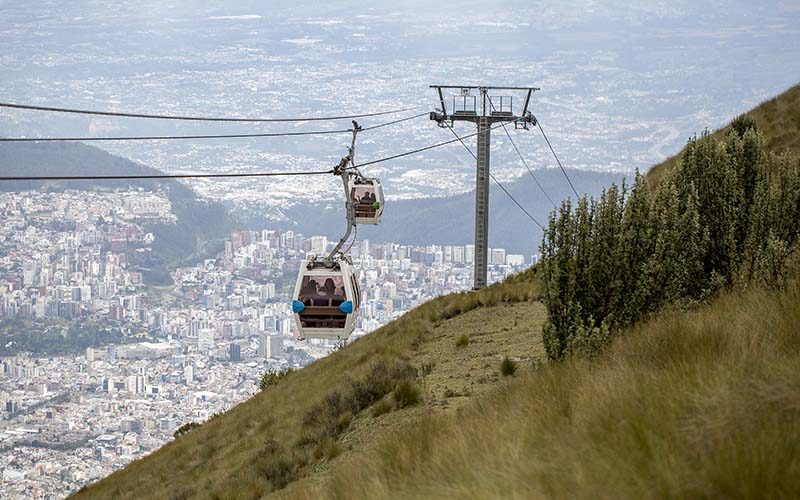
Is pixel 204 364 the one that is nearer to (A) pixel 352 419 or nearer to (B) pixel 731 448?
(A) pixel 352 419

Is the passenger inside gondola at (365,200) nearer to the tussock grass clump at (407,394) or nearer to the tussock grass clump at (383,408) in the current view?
the tussock grass clump at (407,394)

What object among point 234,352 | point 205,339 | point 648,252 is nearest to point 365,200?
point 648,252

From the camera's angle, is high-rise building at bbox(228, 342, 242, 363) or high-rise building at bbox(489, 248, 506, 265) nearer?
high-rise building at bbox(228, 342, 242, 363)

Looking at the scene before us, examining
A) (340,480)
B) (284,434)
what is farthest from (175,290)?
(340,480)

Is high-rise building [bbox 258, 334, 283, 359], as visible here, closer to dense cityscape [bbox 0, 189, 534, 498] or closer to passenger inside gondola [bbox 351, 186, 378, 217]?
dense cityscape [bbox 0, 189, 534, 498]

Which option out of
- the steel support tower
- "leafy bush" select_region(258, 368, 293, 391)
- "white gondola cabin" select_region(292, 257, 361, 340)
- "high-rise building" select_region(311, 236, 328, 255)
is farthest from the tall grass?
"high-rise building" select_region(311, 236, 328, 255)

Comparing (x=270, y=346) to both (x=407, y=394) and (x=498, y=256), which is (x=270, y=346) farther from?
(x=407, y=394)
